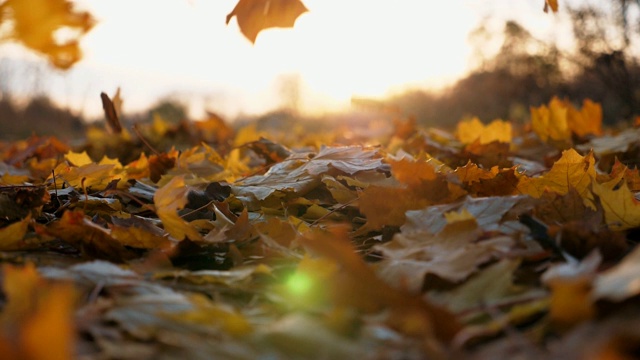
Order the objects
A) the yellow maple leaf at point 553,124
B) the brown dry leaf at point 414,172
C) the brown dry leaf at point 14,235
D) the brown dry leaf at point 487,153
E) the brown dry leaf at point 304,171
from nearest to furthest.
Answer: the brown dry leaf at point 14,235
the brown dry leaf at point 414,172
the brown dry leaf at point 304,171
the brown dry leaf at point 487,153
the yellow maple leaf at point 553,124

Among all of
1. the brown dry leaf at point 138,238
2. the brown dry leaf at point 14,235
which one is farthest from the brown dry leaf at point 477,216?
the brown dry leaf at point 14,235

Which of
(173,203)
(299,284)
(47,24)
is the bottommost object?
(299,284)

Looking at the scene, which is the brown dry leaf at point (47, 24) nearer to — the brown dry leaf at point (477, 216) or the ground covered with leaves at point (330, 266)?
the ground covered with leaves at point (330, 266)

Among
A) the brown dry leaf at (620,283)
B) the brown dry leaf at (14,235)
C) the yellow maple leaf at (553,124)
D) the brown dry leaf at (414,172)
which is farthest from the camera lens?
the yellow maple leaf at (553,124)

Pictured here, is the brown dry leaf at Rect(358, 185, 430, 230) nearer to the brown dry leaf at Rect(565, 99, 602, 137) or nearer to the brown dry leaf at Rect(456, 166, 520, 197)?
the brown dry leaf at Rect(456, 166, 520, 197)

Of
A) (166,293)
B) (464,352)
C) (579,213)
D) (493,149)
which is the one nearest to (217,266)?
(166,293)

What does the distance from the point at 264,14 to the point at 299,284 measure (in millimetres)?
577

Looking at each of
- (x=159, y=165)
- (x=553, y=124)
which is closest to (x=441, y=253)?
(x=159, y=165)

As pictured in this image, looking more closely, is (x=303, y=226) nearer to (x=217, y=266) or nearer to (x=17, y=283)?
(x=217, y=266)

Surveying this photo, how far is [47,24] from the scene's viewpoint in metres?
0.90

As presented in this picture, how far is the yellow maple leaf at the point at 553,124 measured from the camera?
95.3 inches

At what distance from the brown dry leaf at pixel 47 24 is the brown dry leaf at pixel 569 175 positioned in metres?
0.87

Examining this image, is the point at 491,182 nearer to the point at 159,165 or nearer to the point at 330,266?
the point at 330,266

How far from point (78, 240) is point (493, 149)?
1358 millimetres
